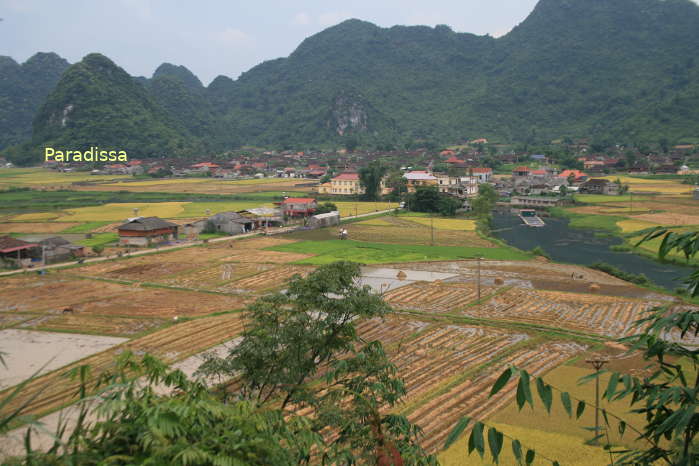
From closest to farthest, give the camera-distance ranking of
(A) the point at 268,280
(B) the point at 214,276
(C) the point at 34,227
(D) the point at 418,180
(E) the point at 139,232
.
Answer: (A) the point at 268,280 → (B) the point at 214,276 → (E) the point at 139,232 → (C) the point at 34,227 → (D) the point at 418,180

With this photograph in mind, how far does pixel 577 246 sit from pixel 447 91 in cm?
13188

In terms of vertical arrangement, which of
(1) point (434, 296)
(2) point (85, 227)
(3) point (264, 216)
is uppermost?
(3) point (264, 216)

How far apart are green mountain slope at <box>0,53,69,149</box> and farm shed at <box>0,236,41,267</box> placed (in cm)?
11162

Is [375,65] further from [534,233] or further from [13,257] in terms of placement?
[13,257]

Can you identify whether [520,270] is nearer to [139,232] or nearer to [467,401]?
[467,401]

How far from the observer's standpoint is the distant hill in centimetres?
10238

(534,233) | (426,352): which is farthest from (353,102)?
(426,352)

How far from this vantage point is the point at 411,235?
37.0 metres

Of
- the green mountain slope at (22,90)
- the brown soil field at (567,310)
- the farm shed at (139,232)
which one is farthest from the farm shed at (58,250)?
the green mountain slope at (22,90)

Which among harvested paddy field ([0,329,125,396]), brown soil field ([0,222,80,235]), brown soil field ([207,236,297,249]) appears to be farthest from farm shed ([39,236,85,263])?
harvested paddy field ([0,329,125,396])

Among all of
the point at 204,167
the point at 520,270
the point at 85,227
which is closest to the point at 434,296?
the point at 520,270

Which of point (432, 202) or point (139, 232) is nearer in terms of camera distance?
point (139, 232)

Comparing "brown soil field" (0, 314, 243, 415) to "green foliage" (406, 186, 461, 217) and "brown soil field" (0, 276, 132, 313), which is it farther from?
"green foliage" (406, 186, 461, 217)

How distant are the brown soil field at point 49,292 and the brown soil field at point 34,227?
539 inches
